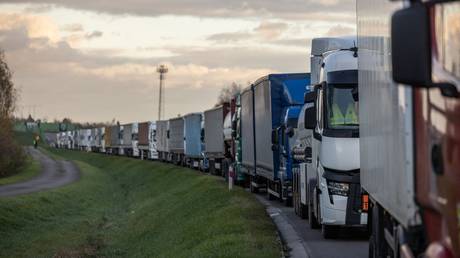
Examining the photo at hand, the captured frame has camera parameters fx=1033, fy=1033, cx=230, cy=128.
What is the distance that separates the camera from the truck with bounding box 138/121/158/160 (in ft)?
297

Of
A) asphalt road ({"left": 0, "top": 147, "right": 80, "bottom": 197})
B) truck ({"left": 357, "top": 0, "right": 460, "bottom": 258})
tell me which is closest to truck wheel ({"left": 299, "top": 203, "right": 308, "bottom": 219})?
truck ({"left": 357, "top": 0, "right": 460, "bottom": 258})

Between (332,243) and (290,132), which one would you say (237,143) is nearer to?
(290,132)

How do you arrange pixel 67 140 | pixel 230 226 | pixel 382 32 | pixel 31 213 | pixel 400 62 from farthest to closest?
pixel 67 140, pixel 31 213, pixel 230 226, pixel 382 32, pixel 400 62

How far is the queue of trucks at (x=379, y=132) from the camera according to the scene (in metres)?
5.74

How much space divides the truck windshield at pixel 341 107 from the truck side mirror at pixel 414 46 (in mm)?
11424

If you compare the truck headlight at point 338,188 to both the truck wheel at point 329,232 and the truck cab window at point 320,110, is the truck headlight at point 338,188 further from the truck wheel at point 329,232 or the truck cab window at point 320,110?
the truck wheel at point 329,232

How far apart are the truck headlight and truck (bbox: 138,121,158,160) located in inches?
2856

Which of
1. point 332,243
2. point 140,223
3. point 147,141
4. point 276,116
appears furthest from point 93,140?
Answer: point 332,243

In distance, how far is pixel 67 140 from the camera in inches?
7559

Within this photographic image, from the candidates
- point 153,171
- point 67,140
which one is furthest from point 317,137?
point 67,140

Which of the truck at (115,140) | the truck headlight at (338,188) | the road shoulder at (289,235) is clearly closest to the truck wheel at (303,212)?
the road shoulder at (289,235)

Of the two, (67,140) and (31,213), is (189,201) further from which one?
(67,140)

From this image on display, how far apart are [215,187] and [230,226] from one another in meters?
15.9

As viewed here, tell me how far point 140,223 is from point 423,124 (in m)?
29.2
